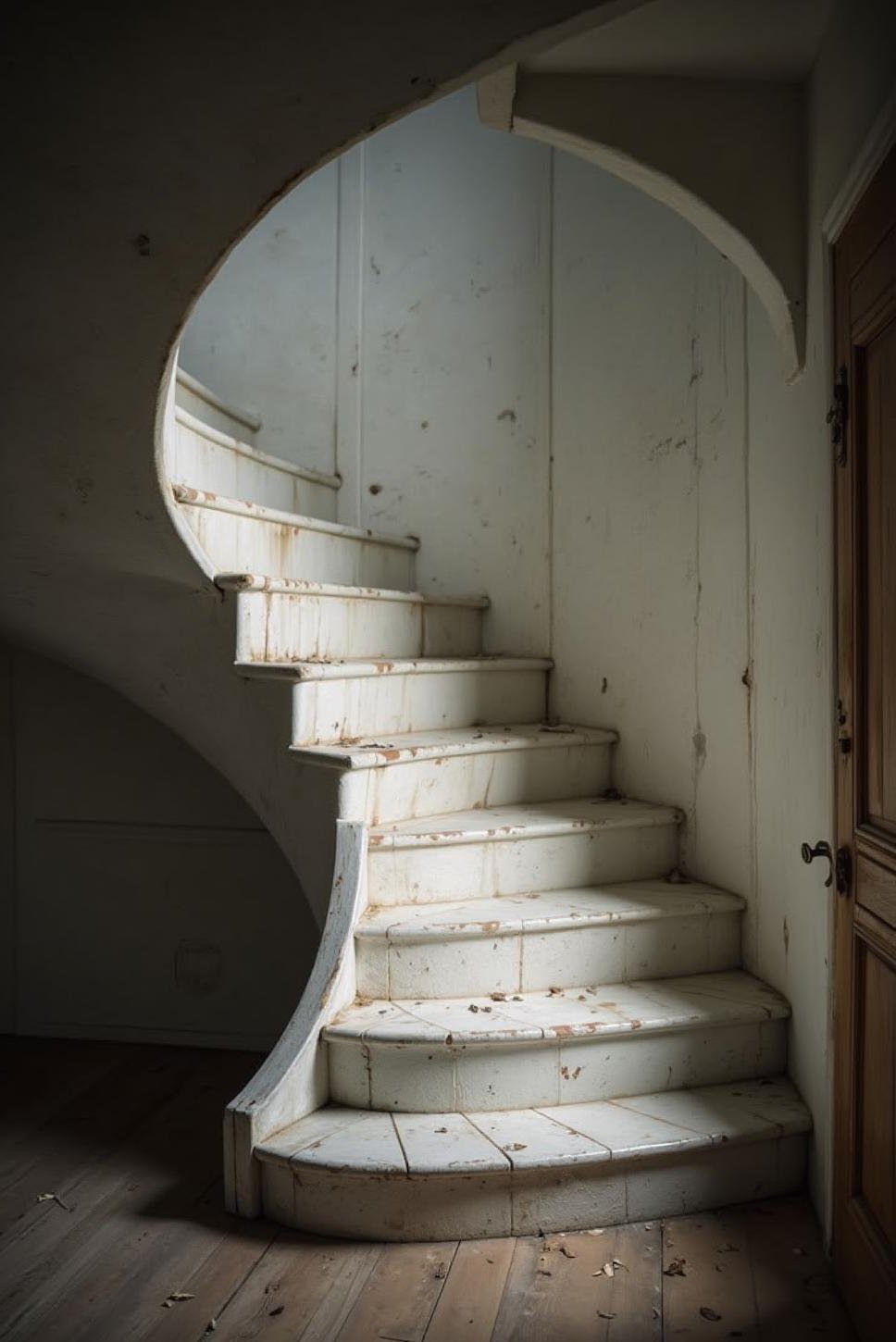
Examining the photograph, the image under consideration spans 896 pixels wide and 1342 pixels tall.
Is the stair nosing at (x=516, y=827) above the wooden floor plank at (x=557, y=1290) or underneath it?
above

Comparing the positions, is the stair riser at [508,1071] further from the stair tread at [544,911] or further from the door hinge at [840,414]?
the door hinge at [840,414]

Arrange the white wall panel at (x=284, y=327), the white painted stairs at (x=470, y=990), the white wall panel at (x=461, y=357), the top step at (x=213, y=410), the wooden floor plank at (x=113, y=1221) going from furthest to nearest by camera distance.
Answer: the white wall panel at (x=284, y=327) → the white wall panel at (x=461, y=357) → the top step at (x=213, y=410) → the white painted stairs at (x=470, y=990) → the wooden floor plank at (x=113, y=1221)

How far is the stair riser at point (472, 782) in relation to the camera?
7.69ft

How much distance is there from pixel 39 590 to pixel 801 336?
1810 mm

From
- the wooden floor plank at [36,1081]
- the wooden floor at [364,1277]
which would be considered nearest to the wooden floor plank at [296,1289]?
the wooden floor at [364,1277]

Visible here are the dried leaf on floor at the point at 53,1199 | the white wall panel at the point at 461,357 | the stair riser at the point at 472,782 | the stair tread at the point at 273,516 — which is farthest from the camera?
the white wall panel at the point at 461,357

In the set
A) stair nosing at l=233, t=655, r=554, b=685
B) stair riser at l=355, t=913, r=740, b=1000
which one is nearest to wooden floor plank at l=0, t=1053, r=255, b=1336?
stair riser at l=355, t=913, r=740, b=1000

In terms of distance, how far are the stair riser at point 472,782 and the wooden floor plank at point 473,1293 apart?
2.88 feet

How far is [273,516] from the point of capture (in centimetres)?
264

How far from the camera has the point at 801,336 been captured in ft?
6.73

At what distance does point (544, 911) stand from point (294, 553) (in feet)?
3.86

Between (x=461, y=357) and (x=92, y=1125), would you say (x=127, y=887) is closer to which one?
(x=92, y=1125)

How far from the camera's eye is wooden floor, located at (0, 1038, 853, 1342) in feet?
5.51

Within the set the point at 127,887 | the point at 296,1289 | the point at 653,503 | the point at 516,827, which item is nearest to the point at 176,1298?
the point at 296,1289
